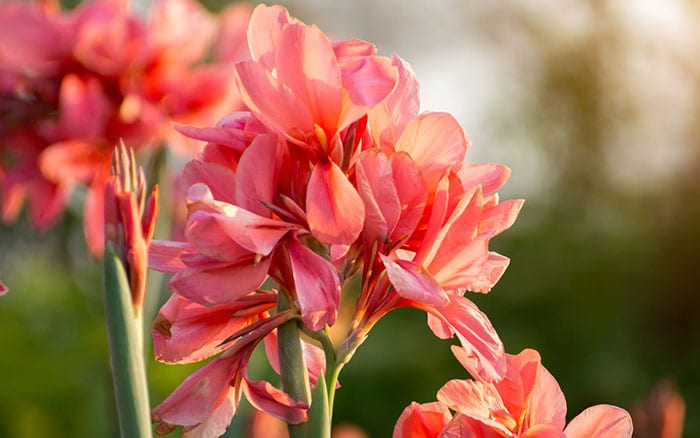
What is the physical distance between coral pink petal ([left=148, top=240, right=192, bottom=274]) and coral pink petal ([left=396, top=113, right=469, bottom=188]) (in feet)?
0.53

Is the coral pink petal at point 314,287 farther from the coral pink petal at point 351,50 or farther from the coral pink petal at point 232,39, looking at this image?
the coral pink petal at point 232,39

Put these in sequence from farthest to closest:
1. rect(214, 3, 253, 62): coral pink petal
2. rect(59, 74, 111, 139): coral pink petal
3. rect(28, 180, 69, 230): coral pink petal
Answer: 1. rect(214, 3, 253, 62): coral pink petal
2. rect(28, 180, 69, 230): coral pink petal
3. rect(59, 74, 111, 139): coral pink petal

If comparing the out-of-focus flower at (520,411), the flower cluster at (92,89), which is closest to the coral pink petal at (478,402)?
the out-of-focus flower at (520,411)

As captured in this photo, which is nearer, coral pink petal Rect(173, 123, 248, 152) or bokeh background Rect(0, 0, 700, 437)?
coral pink petal Rect(173, 123, 248, 152)

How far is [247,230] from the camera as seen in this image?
588 mm

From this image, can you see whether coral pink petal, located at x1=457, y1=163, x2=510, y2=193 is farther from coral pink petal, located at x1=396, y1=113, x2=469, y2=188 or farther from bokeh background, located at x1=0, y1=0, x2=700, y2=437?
bokeh background, located at x1=0, y1=0, x2=700, y2=437

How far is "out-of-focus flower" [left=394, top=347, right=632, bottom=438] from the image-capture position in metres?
0.67

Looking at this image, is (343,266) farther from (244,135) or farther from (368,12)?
(368,12)

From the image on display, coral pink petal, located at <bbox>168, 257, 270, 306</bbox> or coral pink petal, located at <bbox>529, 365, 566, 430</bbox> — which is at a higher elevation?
coral pink petal, located at <bbox>168, 257, 270, 306</bbox>

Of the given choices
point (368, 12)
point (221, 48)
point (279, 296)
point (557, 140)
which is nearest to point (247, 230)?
point (279, 296)

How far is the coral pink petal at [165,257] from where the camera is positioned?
0.65 m

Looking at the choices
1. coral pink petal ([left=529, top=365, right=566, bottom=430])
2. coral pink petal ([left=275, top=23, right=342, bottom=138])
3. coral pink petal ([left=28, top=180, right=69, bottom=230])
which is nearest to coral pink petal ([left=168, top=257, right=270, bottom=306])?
coral pink petal ([left=275, top=23, right=342, bottom=138])

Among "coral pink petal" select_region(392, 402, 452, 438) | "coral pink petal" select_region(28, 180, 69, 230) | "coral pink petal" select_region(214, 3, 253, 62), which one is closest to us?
"coral pink petal" select_region(392, 402, 452, 438)

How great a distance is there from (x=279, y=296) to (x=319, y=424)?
3.5 inches
